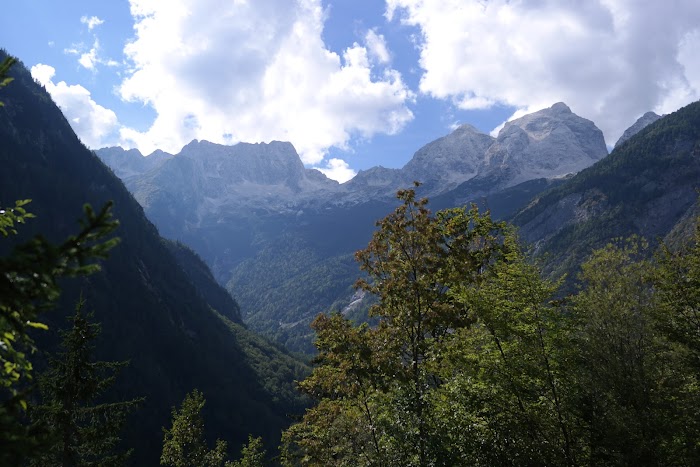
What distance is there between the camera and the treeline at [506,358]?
1389 centimetres

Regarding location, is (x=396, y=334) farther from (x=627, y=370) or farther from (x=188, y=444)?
(x=188, y=444)

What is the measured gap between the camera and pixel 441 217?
21.7m

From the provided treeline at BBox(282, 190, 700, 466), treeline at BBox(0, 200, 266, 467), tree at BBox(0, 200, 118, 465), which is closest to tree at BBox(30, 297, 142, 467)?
treeline at BBox(0, 200, 266, 467)

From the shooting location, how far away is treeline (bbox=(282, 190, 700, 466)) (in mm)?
13891

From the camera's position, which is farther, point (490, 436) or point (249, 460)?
point (249, 460)

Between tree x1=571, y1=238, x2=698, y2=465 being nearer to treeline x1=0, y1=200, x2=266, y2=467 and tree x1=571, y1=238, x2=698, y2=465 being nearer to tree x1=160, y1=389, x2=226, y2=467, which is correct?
treeline x1=0, y1=200, x2=266, y2=467

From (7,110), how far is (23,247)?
248 metres

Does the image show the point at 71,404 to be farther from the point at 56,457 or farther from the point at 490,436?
the point at 490,436

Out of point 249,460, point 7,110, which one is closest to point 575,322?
point 249,460

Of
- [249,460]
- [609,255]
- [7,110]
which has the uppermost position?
[7,110]

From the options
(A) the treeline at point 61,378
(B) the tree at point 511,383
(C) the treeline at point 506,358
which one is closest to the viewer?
(A) the treeline at point 61,378

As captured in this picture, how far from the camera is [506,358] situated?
48.8 feet

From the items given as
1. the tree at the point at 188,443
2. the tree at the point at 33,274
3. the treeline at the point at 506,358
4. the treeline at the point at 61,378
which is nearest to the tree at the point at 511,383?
the treeline at the point at 506,358

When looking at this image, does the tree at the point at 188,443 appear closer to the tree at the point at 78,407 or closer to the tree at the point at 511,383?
the tree at the point at 78,407
